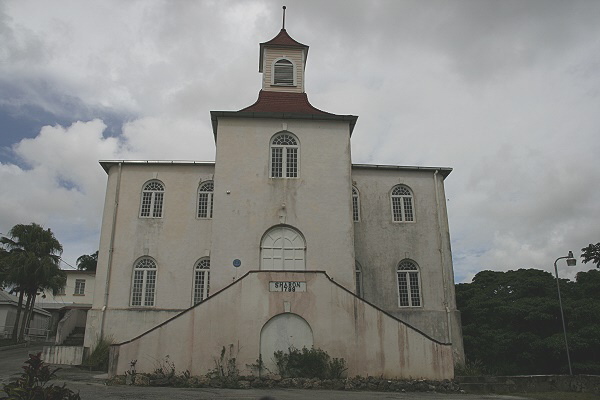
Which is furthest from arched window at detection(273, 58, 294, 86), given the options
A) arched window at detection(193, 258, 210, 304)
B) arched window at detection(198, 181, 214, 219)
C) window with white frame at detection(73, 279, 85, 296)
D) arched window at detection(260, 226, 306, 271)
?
window with white frame at detection(73, 279, 85, 296)

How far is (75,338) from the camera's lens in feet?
79.2

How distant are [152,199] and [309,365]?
39.0 ft

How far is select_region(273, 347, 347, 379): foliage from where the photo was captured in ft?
51.5

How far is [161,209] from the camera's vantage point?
2370 cm

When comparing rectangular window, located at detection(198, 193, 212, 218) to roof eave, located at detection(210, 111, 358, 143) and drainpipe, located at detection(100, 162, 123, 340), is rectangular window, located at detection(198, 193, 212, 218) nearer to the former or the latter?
drainpipe, located at detection(100, 162, 123, 340)

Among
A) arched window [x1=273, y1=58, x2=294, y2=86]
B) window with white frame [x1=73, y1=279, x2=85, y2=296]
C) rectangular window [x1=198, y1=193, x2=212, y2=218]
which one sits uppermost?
arched window [x1=273, y1=58, x2=294, y2=86]

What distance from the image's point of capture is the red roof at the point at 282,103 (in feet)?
72.8

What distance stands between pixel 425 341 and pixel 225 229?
325 inches

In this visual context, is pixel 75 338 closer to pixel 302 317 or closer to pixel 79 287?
pixel 302 317

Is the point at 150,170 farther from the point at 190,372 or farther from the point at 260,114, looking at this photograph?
the point at 190,372

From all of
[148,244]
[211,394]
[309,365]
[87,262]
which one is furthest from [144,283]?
[87,262]

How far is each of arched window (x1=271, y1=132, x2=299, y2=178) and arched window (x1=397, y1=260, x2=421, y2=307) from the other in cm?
697

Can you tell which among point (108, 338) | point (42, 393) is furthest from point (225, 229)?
point (42, 393)

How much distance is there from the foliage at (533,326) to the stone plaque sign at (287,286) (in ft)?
30.8
